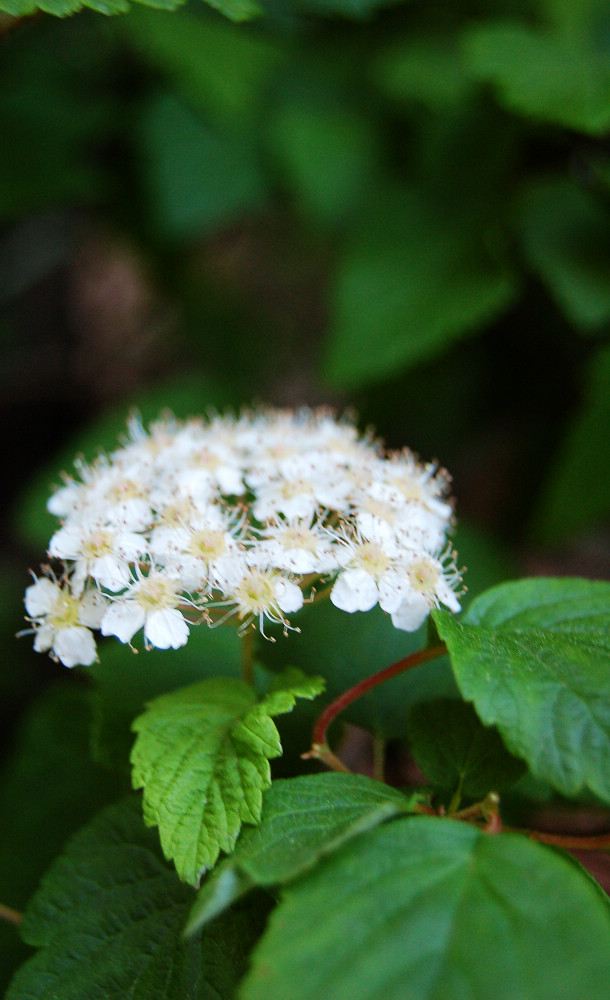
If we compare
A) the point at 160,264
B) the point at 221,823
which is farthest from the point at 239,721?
the point at 160,264

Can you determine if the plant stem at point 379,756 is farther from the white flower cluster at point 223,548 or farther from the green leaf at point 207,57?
the green leaf at point 207,57

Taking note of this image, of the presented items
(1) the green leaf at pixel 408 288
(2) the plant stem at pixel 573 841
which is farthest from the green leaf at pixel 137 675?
(1) the green leaf at pixel 408 288

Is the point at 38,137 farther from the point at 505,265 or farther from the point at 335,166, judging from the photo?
the point at 505,265

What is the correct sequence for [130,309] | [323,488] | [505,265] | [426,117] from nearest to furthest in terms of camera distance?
[323,488], [505,265], [426,117], [130,309]

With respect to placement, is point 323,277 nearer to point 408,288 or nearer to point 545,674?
point 408,288

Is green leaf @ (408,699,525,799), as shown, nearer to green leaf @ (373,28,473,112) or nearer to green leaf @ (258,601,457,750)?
green leaf @ (258,601,457,750)

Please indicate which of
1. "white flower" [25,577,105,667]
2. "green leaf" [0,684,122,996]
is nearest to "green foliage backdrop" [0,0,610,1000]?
"green leaf" [0,684,122,996]

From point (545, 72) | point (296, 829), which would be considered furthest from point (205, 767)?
point (545, 72)
